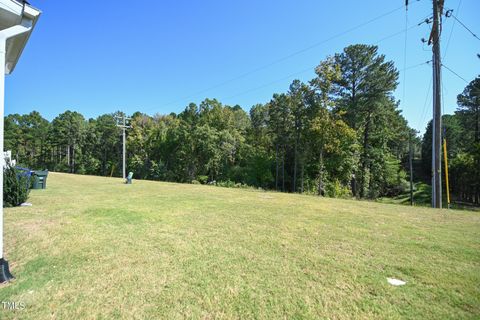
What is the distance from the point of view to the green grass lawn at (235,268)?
7.55ft

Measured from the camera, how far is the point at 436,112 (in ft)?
31.4

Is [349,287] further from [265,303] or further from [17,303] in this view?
[17,303]

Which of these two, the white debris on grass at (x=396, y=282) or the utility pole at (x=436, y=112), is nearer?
the white debris on grass at (x=396, y=282)

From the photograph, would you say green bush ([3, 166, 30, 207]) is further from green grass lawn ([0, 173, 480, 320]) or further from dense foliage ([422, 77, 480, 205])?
dense foliage ([422, 77, 480, 205])

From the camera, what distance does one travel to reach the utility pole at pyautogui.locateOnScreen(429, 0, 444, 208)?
929 cm

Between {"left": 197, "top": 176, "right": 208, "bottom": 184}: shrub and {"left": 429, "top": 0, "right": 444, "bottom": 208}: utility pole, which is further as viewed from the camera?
{"left": 197, "top": 176, "right": 208, "bottom": 184}: shrub

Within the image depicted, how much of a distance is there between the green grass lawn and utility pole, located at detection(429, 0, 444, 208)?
4.34m

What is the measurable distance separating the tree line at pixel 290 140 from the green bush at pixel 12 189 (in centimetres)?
1507

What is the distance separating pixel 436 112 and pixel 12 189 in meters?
15.1

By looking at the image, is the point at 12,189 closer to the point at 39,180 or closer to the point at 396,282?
the point at 39,180

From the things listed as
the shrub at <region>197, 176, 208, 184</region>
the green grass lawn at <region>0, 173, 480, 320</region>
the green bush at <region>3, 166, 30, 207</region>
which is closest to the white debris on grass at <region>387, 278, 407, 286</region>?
the green grass lawn at <region>0, 173, 480, 320</region>

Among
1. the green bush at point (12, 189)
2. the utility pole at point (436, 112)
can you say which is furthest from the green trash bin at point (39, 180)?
the utility pole at point (436, 112)

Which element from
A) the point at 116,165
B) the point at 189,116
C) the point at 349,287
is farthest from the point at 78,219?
the point at 116,165

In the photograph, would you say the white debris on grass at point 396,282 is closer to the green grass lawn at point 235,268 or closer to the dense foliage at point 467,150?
the green grass lawn at point 235,268
